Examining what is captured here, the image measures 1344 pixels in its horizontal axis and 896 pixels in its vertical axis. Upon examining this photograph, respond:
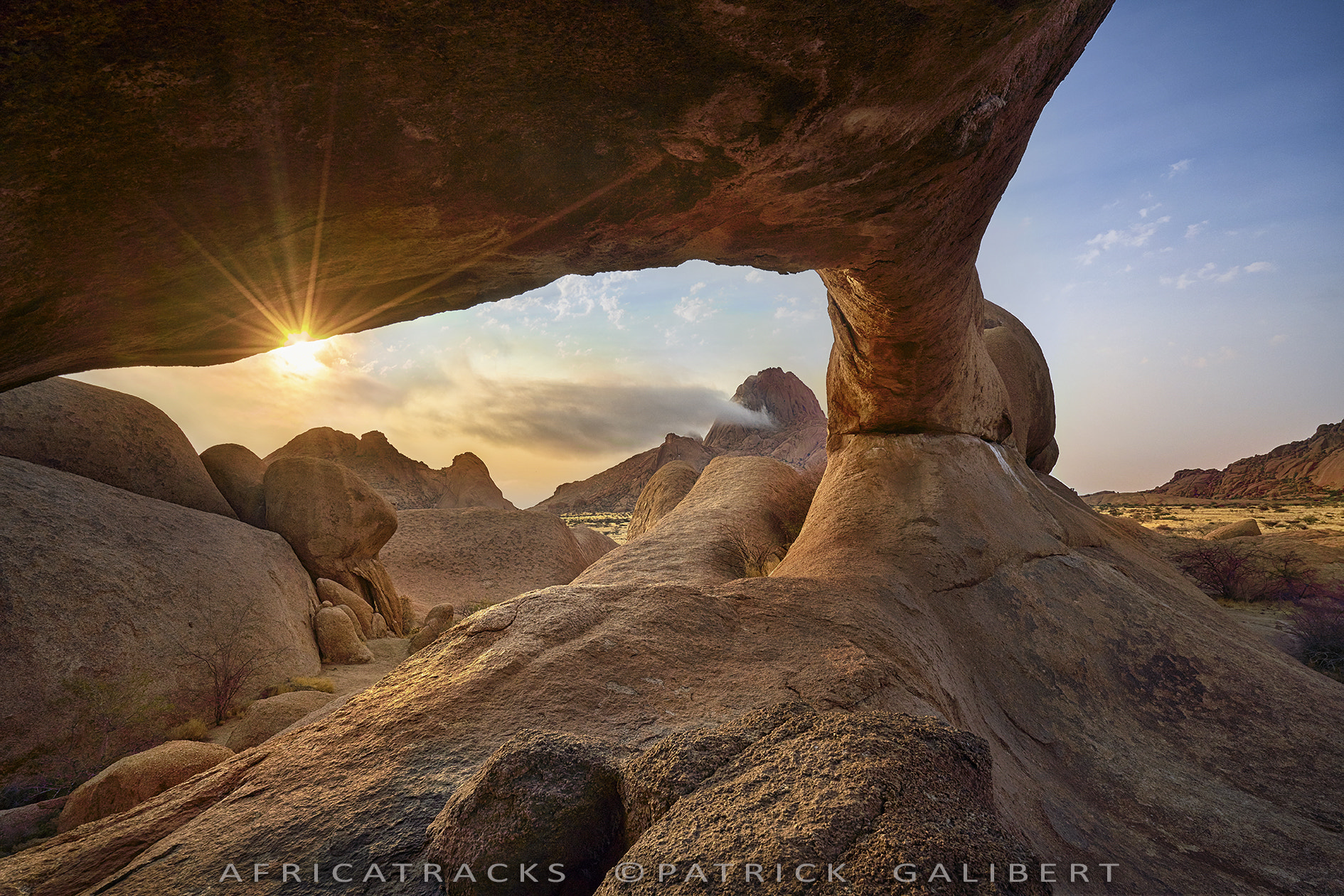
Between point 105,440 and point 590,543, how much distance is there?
14.0 metres

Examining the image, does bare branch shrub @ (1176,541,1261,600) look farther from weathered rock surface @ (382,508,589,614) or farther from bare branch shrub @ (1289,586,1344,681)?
weathered rock surface @ (382,508,589,614)

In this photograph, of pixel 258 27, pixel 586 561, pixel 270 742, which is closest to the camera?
pixel 258 27

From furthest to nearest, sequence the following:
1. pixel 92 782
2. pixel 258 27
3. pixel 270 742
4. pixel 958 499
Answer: pixel 958 499 → pixel 92 782 → pixel 270 742 → pixel 258 27

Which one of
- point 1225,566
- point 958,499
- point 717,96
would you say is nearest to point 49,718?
point 717,96

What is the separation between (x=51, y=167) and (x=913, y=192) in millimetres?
4453

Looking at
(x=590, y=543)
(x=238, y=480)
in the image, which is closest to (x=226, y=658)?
(x=238, y=480)

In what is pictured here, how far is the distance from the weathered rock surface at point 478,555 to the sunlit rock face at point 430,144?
1312 cm

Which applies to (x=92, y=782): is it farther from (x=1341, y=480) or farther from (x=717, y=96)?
(x=1341, y=480)

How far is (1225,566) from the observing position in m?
13.1

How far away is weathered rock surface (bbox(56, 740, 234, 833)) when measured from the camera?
3838 millimetres

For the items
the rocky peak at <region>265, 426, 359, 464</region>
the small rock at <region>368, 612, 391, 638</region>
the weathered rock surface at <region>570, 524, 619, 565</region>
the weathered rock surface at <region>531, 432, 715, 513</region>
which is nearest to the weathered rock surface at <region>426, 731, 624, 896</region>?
the small rock at <region>368, 612, 391, 638</region>

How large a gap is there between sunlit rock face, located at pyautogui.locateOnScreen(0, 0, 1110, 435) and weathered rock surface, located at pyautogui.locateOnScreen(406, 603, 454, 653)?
752cm

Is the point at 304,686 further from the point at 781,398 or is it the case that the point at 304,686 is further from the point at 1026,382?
the point at 781,398

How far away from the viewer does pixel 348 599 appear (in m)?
10.4
